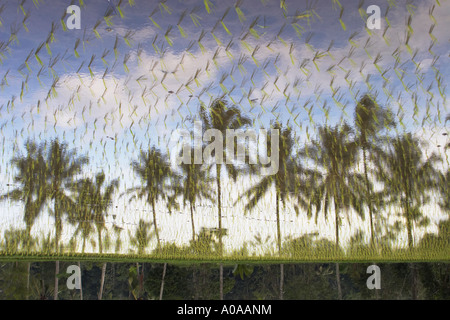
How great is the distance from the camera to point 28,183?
9570mm

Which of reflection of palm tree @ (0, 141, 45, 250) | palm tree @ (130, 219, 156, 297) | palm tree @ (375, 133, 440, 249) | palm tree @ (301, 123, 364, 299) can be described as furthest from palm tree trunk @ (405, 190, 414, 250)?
reflection of palm tree @ (0, 141, 45, 250)

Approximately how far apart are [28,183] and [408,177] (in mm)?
10373

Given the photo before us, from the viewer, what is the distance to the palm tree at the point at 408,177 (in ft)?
30.1

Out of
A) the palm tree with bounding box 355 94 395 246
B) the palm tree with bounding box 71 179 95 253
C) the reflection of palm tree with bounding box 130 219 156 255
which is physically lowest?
the reflection of palm tree with bounding box 130 219 156 255

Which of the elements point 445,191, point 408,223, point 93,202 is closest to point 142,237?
point 93,202

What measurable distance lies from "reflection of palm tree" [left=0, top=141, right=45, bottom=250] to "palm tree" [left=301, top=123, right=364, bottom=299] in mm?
5981

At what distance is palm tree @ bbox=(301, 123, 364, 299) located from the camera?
8.91m

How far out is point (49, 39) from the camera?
22.4 feet

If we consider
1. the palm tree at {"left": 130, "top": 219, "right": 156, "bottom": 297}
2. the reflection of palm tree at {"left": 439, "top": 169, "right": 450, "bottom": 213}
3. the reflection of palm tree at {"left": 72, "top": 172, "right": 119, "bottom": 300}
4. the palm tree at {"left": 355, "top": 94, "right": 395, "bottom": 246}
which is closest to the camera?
the palm tree at {"left": 130, "top": 219, "right": 156, "bottom": 297}

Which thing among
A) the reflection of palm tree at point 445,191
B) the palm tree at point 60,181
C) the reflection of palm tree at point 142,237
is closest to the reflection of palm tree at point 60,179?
the palm tree at point 60,181

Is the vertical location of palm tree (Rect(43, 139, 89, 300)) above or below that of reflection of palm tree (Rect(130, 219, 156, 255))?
above

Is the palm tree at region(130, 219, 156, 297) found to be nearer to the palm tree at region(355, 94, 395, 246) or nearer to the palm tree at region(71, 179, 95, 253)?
the palm tree at region(71, 179, 95, 253)

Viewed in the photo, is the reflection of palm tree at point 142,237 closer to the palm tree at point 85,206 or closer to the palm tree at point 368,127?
the palm tree at point 85,206
